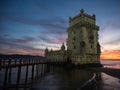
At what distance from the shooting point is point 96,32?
6334 cm

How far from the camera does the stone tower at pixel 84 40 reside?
5581 cm

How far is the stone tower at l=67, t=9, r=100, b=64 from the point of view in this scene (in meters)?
55.8

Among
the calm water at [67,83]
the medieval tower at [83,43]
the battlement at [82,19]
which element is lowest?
the calm water at [67,83]

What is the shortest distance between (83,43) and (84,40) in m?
1.80

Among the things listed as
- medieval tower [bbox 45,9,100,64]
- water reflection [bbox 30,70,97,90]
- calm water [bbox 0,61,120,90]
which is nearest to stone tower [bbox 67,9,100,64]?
medieval tower [bbox 45,9,100,64]

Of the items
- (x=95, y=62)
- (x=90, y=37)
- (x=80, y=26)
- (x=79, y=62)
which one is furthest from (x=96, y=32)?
(x=79, y=62)

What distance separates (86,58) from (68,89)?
39.3m

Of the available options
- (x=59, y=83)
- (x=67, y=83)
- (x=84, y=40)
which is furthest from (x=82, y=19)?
(x=59, y=83)

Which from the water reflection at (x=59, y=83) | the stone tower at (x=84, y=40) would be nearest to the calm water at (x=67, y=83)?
the water reflection at (x=59, y=83)

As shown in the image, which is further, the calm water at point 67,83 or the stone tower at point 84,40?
the stone tower at point 84,40

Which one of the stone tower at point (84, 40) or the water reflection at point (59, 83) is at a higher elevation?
the stone tower at point (84, 40)

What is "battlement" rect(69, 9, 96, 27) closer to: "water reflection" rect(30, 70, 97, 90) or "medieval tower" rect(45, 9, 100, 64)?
"medieval tower" rect(45, 9, 100, 64)

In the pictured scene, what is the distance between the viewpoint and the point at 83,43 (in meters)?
56.1

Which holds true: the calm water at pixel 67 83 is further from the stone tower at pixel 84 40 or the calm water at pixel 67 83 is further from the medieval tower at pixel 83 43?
the medieval tower at pixel 83 43
